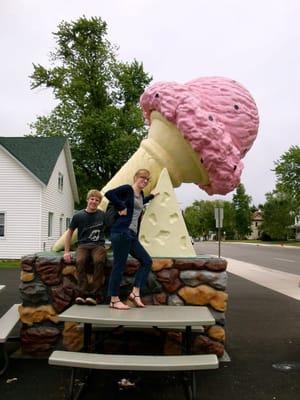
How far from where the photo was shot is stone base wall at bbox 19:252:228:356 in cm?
539

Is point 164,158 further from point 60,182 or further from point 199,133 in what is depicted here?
point 60,182

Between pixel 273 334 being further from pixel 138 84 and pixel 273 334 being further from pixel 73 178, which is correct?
pixel 138 84

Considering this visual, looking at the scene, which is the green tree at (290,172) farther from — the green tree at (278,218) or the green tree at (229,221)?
the green tree at (229,221)

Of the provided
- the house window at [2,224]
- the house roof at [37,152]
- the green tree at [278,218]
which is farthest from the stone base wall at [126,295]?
the green tree at [278,218]

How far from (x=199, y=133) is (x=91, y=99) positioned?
28957mm

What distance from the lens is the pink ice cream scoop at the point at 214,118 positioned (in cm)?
555

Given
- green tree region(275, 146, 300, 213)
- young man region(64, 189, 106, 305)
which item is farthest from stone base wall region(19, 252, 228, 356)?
green tree region(275, 146, 300, 213)

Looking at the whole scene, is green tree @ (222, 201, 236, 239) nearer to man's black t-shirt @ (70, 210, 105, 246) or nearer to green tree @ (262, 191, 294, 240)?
green tree @ (262, 191, 294, 240)

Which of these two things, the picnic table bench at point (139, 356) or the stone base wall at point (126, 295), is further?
the stone base wall at point (126, 295)

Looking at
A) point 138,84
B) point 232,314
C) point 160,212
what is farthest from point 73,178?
point 160,212

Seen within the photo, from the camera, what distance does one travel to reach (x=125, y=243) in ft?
16.1

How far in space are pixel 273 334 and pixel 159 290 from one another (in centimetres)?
255

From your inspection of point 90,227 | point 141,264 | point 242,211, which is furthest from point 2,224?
point 242,211

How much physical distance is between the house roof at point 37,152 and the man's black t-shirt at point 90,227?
60.1 ft
